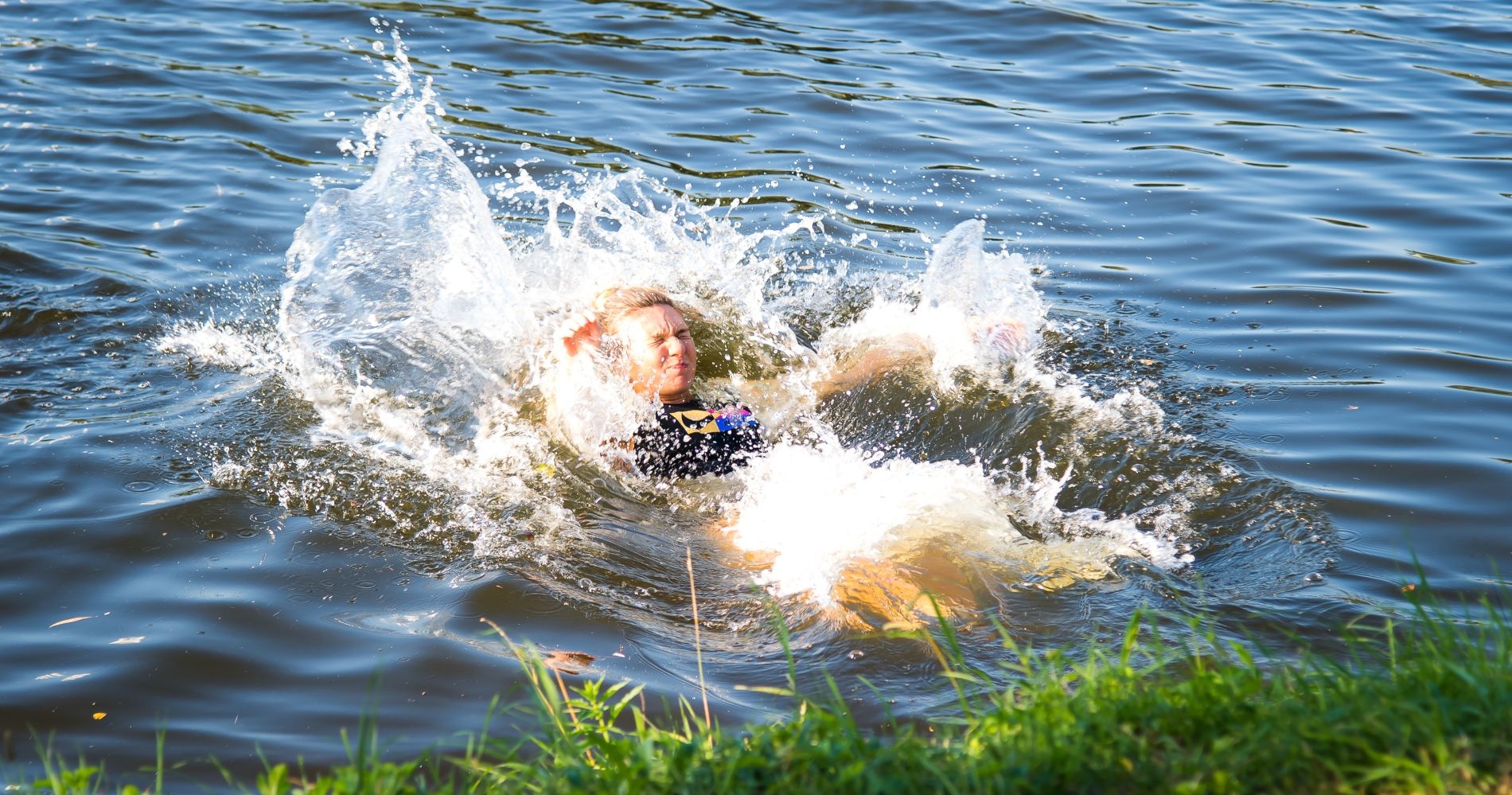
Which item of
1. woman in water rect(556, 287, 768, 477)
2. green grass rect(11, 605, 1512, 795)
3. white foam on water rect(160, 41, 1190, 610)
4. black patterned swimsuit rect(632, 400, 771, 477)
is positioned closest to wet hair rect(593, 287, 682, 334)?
woman in water rect(556, 287, 768, 477)

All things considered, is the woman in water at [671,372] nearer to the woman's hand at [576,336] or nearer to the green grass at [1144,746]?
the woman's hand at [576,336]

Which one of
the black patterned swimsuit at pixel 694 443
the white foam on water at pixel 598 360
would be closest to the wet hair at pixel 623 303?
the white foam on water at pixel 598 360

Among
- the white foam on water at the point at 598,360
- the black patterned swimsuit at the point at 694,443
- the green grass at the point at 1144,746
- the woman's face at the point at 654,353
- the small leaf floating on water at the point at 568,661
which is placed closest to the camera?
the green grass at the point at 1144,746

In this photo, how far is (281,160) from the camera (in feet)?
34.6

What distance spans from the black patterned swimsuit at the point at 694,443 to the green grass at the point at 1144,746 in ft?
10.7

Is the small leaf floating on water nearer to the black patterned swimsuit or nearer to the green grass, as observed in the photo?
the green grass

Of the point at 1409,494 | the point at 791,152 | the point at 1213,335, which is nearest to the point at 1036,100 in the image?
the point at 791,152

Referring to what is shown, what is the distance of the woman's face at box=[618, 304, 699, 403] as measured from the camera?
6.80 metres

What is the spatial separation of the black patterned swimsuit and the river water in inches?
5.5

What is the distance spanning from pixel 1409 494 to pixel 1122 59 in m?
8.55

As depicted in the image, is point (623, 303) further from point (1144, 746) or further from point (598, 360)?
point (1144, 746)

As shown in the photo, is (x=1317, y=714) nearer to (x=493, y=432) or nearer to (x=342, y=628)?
(x=342, y=628)

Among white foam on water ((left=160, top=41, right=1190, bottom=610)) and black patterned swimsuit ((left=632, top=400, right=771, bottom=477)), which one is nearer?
white foam on water ((left=160, top=41, right=1190, bottom=610))

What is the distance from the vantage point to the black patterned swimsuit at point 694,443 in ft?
21.2
